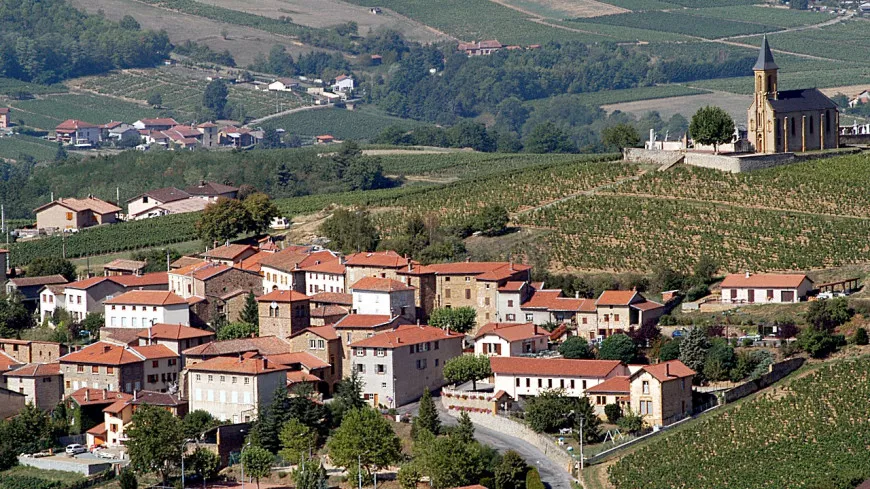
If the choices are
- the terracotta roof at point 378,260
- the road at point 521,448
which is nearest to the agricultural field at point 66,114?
the terracotta roof at point 378,260

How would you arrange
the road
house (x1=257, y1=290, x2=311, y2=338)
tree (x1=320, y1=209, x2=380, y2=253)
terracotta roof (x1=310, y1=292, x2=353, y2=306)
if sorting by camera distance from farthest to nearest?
1. tree (x1=320, y1=209, x2=380, y2=253)
2. terracotta roof (x1=310, y1=292, x2=353, y2=306)
3. house (x1=257, y1=290, x2=311, y2=338)
4. the road

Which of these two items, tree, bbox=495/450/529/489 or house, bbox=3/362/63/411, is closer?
tree, bbox=495/450/529/489

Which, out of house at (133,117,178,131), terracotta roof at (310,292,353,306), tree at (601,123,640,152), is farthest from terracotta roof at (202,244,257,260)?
house at (133,117,178,131)

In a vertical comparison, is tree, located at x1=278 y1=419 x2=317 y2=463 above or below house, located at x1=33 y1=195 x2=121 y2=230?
below

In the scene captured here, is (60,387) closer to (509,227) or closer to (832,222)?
(509,227)

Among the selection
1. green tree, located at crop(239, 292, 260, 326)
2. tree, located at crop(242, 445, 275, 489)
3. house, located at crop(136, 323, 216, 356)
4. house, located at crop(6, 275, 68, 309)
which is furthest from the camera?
house, located at crop(6, 275, 68, 309)

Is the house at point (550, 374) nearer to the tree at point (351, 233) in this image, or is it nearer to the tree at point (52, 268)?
the tree at point (351, 233)

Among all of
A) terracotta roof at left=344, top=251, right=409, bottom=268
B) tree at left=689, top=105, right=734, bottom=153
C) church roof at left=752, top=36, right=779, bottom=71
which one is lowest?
terracotta roof at left=344, top=251, right=409, bottom=268

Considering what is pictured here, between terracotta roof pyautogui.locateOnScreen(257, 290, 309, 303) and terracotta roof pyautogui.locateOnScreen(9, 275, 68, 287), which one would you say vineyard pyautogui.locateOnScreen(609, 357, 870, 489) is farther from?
terracotta roof pyautogui.locateOnScreen(9, 275, 68, 287)

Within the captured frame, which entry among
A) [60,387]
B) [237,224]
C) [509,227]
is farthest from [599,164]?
[60,387]
